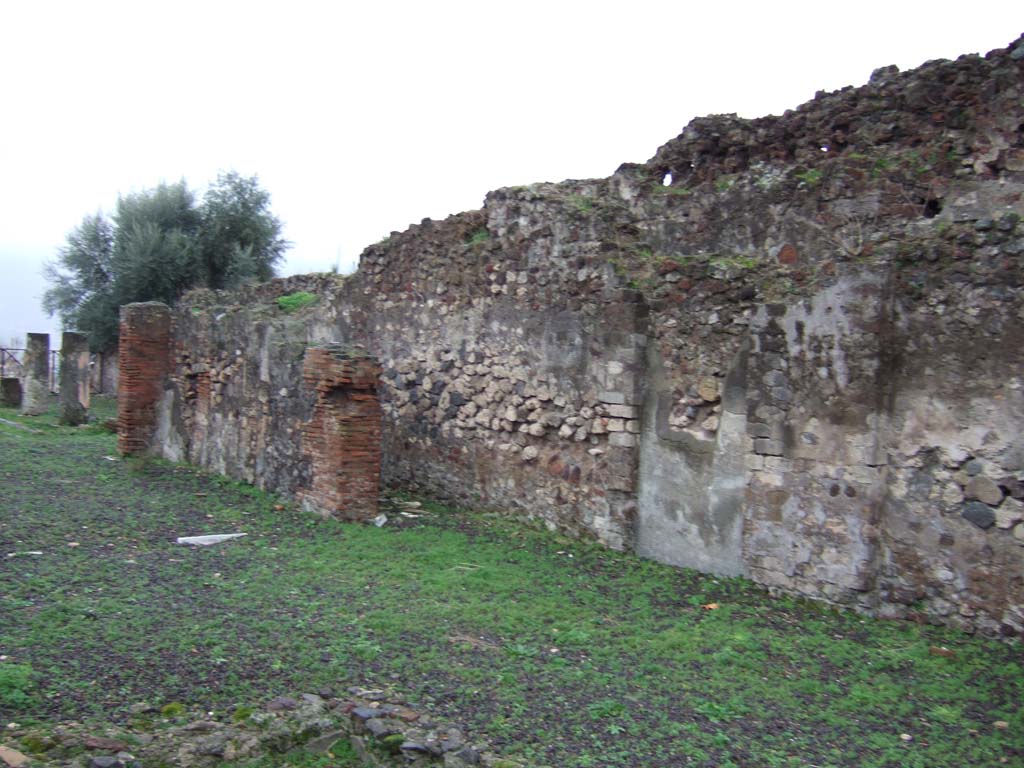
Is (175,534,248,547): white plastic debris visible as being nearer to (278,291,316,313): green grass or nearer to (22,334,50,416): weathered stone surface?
(278,291,316,313): green grass

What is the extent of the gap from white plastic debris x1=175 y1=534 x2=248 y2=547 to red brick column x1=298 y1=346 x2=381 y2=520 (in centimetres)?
98

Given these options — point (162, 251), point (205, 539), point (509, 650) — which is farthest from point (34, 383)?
point (509, 650)

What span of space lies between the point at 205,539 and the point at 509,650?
12.6 feet

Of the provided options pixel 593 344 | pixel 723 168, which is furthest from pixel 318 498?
pixel 723 168

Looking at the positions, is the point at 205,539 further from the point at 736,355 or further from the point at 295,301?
the point at 295,301

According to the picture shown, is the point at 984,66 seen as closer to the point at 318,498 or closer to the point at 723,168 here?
the point at 723,168

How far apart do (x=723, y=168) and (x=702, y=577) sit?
17.1 feet

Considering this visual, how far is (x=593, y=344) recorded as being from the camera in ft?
26.2

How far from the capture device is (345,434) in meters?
8.61

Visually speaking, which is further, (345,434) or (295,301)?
(295,301)

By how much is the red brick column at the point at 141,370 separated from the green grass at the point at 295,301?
64.6 inches

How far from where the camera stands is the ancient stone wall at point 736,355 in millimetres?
5473

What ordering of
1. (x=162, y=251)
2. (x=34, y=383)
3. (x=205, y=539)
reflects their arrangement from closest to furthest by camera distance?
(x=205, y=539), (x=34, y=383), (x=162, y=251)

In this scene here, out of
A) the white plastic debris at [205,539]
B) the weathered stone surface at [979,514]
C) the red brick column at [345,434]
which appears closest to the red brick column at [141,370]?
the red brick column at [345,434]
